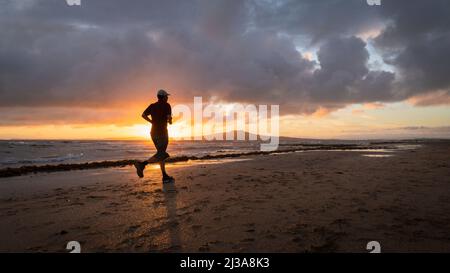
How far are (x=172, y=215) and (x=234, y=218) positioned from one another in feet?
3.41

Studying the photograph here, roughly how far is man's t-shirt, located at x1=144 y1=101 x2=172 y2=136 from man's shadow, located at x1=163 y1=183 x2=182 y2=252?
1.62 meters

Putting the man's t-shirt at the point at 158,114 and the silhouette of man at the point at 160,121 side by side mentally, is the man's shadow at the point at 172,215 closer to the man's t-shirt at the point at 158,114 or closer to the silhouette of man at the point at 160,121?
the silhouette of man at the point at 160,121

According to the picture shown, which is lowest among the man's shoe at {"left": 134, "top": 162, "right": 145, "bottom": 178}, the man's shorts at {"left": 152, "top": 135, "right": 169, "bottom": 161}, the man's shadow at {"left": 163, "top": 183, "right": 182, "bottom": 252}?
the man's shadow at {"left": 163, "top": 183, "right": 182, "bottom": 252}

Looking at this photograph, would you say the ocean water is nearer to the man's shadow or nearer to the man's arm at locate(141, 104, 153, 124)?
the man's arm at locate(141, 104, 153, 124)

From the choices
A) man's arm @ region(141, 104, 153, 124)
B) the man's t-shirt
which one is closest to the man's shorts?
the man's t-shirt

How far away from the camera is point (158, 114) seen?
8.66m

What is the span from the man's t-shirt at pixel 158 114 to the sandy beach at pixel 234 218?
174 centimetres

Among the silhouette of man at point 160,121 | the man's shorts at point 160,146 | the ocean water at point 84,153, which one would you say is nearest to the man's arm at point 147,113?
the silhouette of man at point 160,121

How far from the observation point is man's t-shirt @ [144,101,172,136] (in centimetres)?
866

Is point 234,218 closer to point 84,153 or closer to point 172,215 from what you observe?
point 172,215

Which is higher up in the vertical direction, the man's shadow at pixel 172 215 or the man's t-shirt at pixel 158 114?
the man's t-shirt at pixel 158 114

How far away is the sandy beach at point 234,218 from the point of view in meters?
3.62
